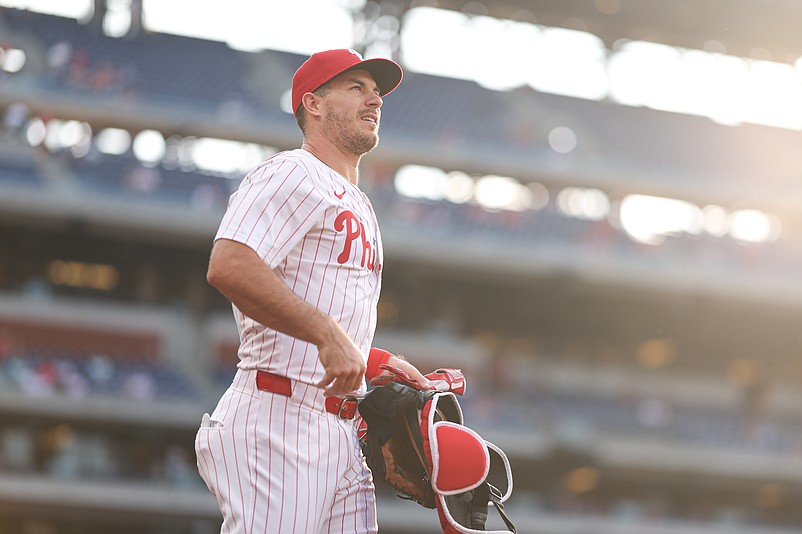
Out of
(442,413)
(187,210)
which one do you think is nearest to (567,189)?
(187,210)

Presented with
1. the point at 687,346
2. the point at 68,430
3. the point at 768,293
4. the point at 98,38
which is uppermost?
the point at 98,38

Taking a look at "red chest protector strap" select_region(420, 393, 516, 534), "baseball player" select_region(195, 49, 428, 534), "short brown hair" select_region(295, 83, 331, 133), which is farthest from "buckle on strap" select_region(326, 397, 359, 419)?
"short brown hair" select_region(295, 83, 331, 133)

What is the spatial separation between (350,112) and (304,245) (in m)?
0.44

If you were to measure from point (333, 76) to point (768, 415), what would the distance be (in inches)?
982

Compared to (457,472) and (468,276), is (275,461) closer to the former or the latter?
(457,472)

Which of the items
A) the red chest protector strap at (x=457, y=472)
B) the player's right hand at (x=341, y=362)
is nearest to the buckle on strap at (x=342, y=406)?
the red chest protector strap at (x=457, y=472)

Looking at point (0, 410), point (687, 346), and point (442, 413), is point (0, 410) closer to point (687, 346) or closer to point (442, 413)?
point (687, 346)

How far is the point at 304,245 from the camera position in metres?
3.10

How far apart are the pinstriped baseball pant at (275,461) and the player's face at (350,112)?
2.40 ft

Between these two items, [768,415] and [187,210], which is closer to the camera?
[187,210]

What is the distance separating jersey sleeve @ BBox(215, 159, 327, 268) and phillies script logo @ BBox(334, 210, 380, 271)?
0.26 feet

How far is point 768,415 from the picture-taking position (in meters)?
26.3

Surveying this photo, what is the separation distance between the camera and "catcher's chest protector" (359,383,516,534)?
303 cm

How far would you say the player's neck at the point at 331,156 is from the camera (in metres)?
3.29
